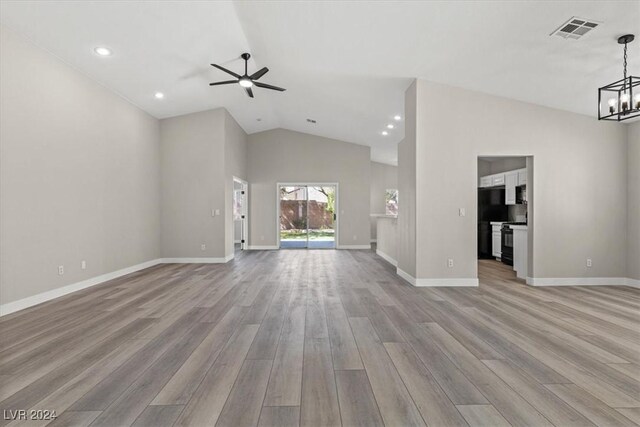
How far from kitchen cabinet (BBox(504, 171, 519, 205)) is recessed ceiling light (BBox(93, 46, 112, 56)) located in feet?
25.2

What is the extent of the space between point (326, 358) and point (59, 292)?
3954 mm

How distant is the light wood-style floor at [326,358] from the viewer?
68.8 inches

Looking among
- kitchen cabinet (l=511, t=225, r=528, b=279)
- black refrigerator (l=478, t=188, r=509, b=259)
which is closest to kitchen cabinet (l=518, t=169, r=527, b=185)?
black refrigerator (l=478, t=188, r=509, b=259)

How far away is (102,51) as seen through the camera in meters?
4.23

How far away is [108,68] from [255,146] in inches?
201

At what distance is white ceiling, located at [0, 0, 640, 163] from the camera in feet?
10.7

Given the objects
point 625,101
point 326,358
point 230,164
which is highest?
point 230,164

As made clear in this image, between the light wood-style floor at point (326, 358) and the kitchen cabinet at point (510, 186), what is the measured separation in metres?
2.90

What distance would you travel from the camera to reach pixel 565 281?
4.89 metres

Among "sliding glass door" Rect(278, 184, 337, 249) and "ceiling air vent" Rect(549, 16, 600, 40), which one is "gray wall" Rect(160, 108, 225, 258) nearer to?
"sliding glass door" Rect(278, 184, 337, 249)

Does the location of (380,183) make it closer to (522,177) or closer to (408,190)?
(522,177)

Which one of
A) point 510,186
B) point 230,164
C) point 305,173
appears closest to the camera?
point 510,186

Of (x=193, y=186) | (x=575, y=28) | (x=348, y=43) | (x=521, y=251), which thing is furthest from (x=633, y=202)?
(x=193, y=186)

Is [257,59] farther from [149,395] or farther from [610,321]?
[610,321]
